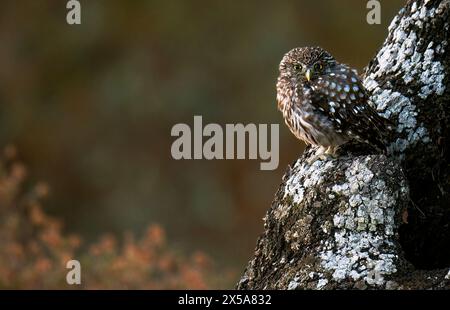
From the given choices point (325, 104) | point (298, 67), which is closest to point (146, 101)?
point (298, 67)

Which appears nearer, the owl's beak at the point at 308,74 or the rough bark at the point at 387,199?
the rough bark at the point at 387,199

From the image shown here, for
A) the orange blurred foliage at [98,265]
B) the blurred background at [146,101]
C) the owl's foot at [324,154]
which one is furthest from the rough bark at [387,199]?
the blurred background at [146,101]

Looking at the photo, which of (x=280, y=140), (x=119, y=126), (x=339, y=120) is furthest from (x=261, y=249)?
(x=119, y=126)

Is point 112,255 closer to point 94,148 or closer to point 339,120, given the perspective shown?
point 339,120

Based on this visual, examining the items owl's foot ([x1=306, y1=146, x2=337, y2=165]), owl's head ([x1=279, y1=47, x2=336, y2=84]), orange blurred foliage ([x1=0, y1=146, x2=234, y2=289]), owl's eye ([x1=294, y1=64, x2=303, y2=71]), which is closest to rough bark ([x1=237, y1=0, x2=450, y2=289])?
owl's foot ([x1=306, y1=146, x2=337, y2=165])

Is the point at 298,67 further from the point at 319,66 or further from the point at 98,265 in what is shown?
the point at 98,265

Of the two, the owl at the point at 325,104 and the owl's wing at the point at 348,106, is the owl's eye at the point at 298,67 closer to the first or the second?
the owl at the point at 325,104
